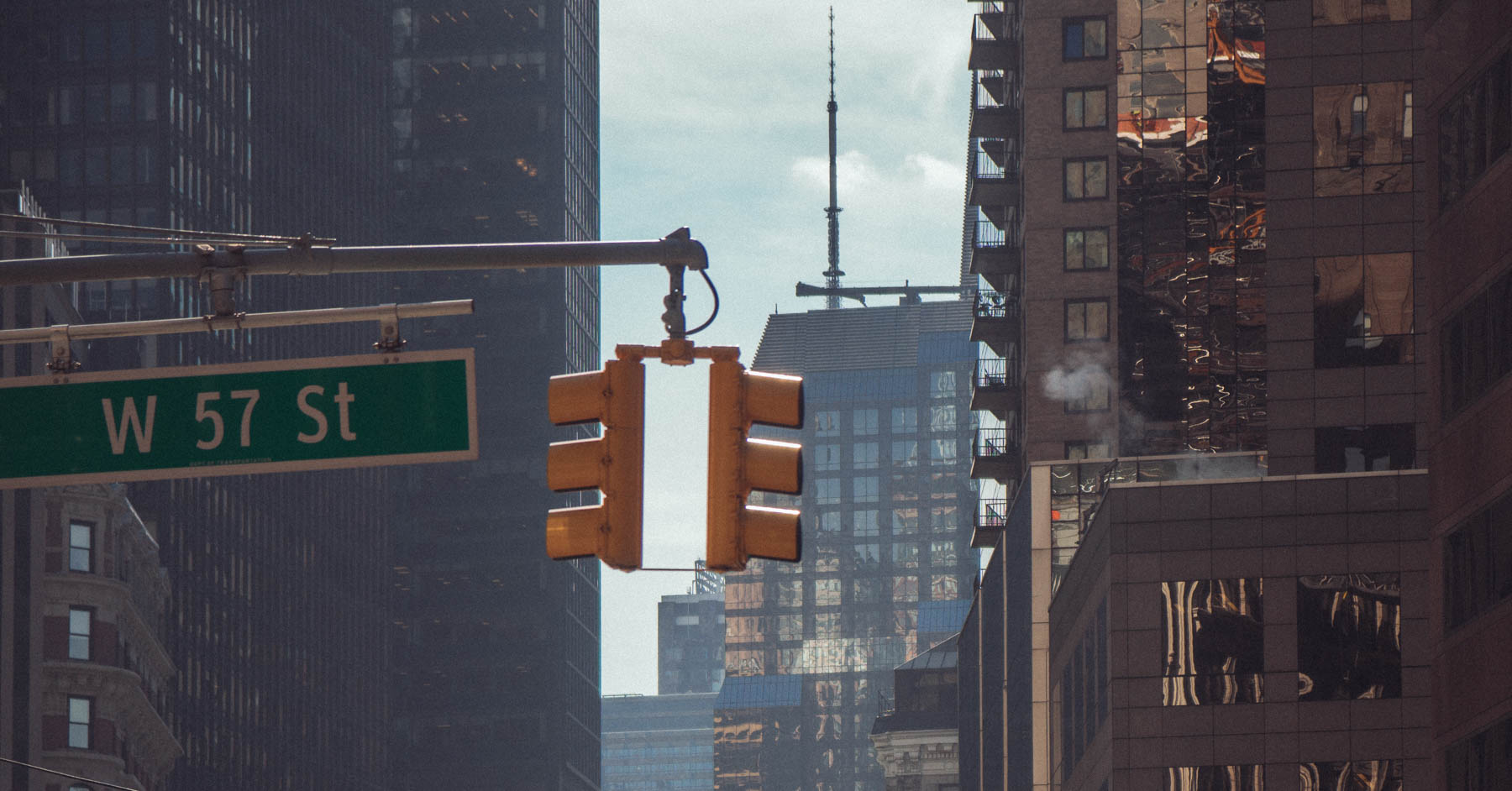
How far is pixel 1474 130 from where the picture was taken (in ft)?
121

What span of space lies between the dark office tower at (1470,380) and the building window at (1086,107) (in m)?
43.5

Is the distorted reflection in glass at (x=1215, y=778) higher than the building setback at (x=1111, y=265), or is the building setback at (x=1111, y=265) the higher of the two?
the building setback at (x=1111, y=265)

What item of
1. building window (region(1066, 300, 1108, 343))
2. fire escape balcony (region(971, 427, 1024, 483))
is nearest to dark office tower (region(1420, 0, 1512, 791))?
building window (region(1066, 300, 1108, 343))

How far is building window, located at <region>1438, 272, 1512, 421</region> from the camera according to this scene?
35375mm

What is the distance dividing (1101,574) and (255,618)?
110903 mm

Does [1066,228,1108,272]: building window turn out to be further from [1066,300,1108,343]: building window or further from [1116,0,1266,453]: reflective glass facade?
[1066,300,1108,343]: building window

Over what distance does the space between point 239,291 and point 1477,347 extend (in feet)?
363

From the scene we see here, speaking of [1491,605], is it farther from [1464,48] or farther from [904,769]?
[904,769]

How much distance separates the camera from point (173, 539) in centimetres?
13962

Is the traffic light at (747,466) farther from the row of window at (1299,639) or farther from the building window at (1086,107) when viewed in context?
the building window at (1086,107)

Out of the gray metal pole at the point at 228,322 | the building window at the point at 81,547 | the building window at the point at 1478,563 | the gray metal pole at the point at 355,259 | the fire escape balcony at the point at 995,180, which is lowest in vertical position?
the building window at the point at 81,547

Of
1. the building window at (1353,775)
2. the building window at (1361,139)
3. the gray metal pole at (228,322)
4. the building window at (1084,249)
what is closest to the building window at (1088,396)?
the building window at (1084,249)

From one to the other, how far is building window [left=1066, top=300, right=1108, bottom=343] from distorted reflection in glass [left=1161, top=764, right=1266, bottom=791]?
30987 millimetres

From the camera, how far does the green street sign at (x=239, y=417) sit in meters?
12.6
